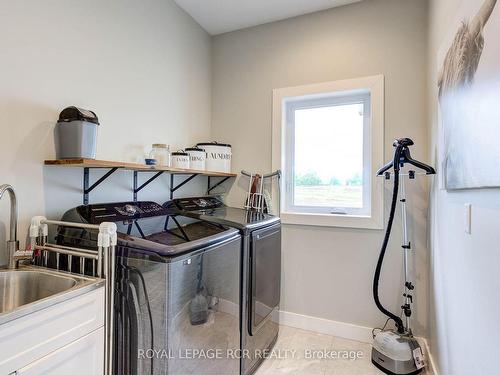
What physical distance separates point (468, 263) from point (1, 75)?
7.47 feet

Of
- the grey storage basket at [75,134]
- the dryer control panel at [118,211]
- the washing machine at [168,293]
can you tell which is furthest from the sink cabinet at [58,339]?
the grey storage basket at [75,134]

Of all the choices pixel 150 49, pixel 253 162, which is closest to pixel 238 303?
pixel 253 162

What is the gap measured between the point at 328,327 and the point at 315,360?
1.40ft

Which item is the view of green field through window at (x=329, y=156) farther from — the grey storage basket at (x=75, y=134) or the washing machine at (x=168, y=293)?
the grey storage basket at (x=75, y=134)

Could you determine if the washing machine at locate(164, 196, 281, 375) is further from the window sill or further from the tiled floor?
the window sill

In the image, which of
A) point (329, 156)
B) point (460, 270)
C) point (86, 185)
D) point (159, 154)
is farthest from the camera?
point (329, 156)

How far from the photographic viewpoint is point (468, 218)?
48.4 inches

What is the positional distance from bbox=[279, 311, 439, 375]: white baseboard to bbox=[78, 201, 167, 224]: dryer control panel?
1552 mm

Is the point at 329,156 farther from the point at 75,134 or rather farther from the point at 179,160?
the point at 75,134

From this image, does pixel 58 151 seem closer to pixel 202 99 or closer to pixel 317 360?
pixel 202 99

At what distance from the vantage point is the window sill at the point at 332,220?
2432 mm

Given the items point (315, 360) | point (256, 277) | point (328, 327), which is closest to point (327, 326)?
point (328, 327)

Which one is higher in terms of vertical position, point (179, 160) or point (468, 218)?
point (179, 160)

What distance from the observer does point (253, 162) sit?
2.90 meters
